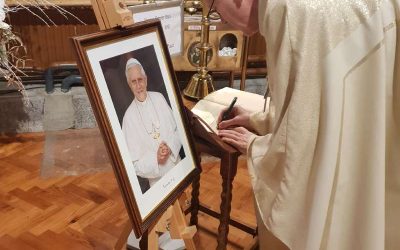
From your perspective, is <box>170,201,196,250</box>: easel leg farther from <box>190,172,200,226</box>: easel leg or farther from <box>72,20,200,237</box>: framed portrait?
<box>190,172,200,226</box>: easel leg

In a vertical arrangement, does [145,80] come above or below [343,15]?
below

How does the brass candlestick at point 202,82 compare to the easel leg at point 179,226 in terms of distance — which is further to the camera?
the brass candlestick at point 202,82

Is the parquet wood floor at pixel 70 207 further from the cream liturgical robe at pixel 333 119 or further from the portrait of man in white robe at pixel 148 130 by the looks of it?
the cream liturgical robe at pixel 333 119

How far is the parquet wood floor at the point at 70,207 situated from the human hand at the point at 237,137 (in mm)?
564

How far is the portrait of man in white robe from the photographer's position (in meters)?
1.00

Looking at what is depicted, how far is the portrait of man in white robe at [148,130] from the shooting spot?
1.00 m

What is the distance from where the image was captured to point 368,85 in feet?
2.97

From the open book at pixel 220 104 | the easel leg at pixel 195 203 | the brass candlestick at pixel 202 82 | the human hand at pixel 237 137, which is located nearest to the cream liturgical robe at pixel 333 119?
the human hand at pixel 237 137

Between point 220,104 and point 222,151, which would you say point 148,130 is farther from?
point 220,104

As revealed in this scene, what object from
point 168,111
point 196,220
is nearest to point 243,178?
point 196,220

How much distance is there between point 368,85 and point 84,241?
4.36ft

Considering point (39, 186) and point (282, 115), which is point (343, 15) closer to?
point (282, 115)

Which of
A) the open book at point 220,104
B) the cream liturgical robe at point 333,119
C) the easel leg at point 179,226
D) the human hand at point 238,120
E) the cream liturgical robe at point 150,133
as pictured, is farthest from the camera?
the open book at point 220,104

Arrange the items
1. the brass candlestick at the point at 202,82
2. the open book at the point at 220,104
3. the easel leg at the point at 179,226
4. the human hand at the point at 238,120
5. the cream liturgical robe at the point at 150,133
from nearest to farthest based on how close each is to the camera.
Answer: the cream liturgical robe at the point at 150,133 → the easel leg at the point at 179,226 → the human hand at the point at 238,120 → the open book at the point at 220,104 → the brass candlestick at the point at 202,82
